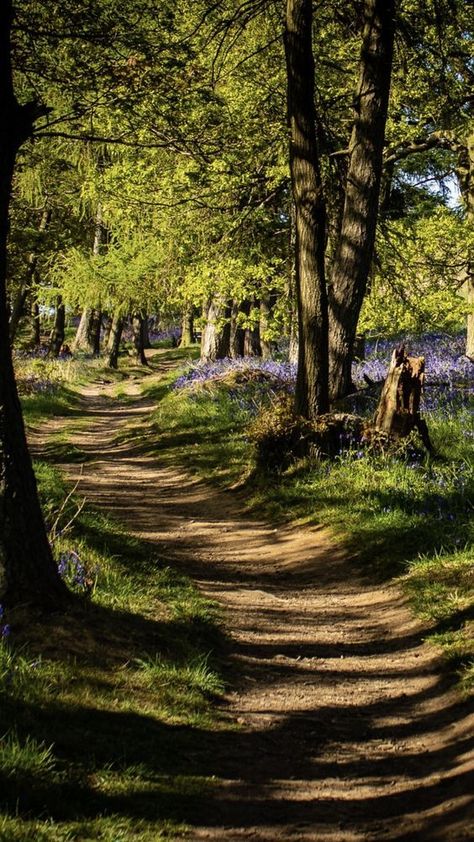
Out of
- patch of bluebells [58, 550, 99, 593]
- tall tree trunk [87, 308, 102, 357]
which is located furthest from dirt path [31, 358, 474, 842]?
tall tree trunk [87, 308, 102, 357]

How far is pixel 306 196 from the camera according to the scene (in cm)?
1096

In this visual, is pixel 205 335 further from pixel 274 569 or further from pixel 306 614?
pixel 306 614

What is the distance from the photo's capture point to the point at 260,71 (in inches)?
583

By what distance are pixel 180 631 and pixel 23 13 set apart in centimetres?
542

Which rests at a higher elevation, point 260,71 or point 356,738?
point 260,71

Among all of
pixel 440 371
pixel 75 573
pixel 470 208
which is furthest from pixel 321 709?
pixel 470 208

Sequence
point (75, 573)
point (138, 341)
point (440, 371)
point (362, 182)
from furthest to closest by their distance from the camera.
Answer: point (138, 341) → point (440, 371) → point (362, 182) → point (75, 573)

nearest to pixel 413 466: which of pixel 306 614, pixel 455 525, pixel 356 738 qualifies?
pixel 455 525

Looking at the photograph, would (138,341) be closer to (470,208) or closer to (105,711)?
(470,208)

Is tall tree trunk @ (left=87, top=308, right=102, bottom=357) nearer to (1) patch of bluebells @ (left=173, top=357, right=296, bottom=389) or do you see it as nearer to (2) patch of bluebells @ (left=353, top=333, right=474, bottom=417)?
(1) patch of bluebells @ (left=173, top=357, right=296, bottom=389)

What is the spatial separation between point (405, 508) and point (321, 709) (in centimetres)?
369

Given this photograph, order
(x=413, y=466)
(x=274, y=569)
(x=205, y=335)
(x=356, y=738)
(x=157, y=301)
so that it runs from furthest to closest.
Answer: (x=157, y=301) < (x=205, y=335) < (x=413, y=466) < (x=274, y=569) < (x=356, y=738)

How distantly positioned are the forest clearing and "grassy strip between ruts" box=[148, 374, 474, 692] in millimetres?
34

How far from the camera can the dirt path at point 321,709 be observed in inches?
145
